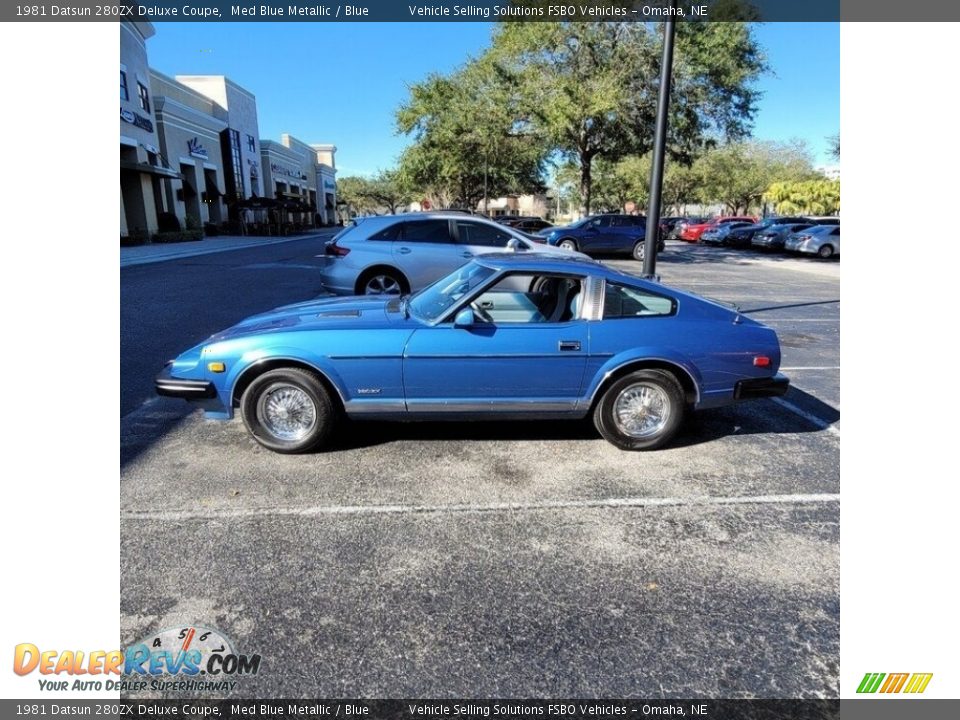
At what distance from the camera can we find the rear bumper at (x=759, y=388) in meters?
4.01

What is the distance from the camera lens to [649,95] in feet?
60.7

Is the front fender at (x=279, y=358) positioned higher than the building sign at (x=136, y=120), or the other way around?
the building sign at (x=136, y=120)

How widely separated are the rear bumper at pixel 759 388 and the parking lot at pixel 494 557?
42 cm

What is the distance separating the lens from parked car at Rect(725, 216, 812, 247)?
28062mm

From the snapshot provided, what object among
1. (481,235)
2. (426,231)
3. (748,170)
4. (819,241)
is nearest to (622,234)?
(819,241)

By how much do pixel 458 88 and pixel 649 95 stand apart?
7.97 metres

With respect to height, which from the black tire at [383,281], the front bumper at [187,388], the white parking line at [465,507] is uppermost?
the black tire at [383,281]

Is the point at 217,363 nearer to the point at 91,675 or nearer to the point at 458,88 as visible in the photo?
the point at 91,675

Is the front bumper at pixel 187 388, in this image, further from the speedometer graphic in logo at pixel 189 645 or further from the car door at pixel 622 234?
the car door at pixel 622 234

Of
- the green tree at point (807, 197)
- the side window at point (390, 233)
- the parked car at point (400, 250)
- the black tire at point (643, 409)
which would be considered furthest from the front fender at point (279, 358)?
the green tree at point (807, 197)

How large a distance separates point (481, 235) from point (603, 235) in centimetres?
1133

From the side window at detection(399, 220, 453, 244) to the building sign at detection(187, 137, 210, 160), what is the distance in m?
37.4

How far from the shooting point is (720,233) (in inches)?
1205

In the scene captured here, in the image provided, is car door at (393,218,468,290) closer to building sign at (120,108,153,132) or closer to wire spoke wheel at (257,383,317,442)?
wire spoke wheel at (257,383,317,442)
